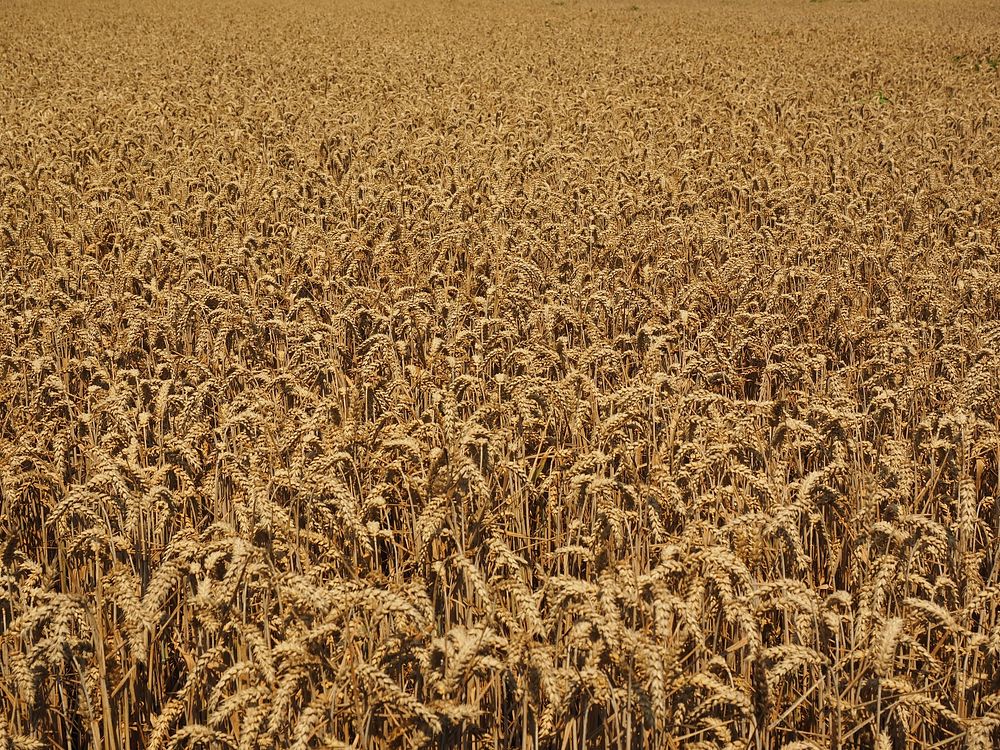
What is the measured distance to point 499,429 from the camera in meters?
3.33

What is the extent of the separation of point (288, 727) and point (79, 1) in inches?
1296

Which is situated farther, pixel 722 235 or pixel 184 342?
pixel 722 235

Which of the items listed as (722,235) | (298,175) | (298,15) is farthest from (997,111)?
(298,15)

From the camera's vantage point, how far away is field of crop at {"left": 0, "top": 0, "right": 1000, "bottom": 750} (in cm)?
213

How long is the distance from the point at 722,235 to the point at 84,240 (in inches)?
146

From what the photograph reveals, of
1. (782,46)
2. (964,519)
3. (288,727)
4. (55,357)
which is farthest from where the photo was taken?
(782,46)

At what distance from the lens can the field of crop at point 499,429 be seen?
213 cm

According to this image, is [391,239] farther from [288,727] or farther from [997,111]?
[997,111]

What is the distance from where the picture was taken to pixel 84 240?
5.88 meters

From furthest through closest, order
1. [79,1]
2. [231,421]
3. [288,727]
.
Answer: [79,1] < [231,421] < [288,727]

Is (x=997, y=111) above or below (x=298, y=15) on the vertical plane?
below

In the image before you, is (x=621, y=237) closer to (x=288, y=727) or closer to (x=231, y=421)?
(x=231, y=421)

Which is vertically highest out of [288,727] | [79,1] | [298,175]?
[79,1]

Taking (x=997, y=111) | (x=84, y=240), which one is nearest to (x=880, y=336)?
(x=84, y=240)
